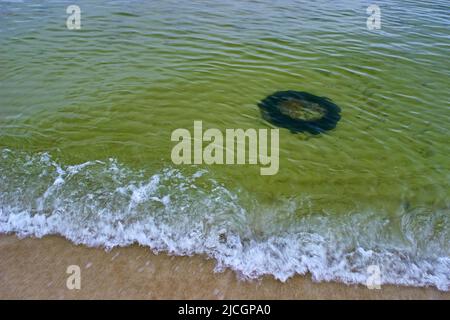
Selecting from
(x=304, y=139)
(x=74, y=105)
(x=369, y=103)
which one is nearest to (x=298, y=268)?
(x=304, y=139)

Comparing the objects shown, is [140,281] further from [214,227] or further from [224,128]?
[224,128]

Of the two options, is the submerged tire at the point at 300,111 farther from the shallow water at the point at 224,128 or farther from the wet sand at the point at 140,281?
the wet sand at the point at 140,281

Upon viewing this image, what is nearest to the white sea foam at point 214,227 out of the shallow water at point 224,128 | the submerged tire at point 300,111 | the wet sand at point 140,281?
the shallow water at point 224,128

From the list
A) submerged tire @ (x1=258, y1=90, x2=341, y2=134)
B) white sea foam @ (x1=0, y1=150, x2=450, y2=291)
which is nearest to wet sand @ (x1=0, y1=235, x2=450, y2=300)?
white sea foam @ (x1=0, y1=150, x2=450, y2=291)

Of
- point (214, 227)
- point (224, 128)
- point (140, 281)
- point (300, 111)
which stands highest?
point (300, 111)

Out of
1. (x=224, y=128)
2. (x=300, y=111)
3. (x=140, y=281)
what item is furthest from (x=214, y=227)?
(x=300, y=111)

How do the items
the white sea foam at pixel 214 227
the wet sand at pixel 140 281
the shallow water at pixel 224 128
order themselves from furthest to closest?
the shallow water at pixel 224 128 < the white sea foam at pixel 214 227 < the wet sand at pixel 140 281
